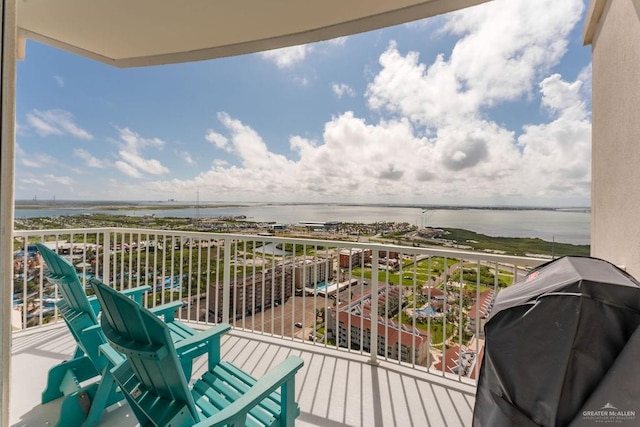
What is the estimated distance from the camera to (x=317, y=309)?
3213mm

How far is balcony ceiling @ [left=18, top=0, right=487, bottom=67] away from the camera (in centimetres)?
216

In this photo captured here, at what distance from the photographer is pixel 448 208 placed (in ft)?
12.4

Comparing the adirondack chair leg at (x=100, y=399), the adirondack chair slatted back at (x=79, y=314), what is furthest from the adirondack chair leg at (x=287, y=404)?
the adirondack chair slatted back at (x=79, y=314)

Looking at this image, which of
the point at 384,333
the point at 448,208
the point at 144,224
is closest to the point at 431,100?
the point at 448,208

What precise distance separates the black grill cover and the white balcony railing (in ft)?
4.47

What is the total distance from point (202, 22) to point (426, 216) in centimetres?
323

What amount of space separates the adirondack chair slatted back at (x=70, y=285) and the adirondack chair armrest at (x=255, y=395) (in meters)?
1.42

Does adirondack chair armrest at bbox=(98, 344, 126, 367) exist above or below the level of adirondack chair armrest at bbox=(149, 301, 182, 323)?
below

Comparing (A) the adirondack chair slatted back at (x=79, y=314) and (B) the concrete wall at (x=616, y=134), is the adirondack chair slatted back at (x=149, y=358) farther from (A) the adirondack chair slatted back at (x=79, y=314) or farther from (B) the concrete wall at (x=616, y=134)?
(B) the concrete wall at (x=616, y=134)

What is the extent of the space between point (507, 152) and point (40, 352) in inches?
256

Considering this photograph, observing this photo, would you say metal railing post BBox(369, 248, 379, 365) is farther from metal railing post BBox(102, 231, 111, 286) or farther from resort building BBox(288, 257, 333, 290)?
metal railing post BBox(102, 231, 111, 286)

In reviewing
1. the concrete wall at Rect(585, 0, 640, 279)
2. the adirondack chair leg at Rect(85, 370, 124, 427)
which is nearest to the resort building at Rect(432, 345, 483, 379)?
the concrete wall at Rect(585, 0, 640, 279)

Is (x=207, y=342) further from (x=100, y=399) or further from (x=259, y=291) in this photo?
(x=259, y=291)

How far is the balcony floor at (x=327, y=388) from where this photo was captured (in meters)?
1.92
